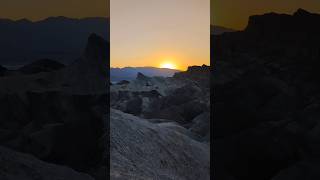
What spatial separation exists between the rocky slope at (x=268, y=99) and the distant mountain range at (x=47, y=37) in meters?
1.86

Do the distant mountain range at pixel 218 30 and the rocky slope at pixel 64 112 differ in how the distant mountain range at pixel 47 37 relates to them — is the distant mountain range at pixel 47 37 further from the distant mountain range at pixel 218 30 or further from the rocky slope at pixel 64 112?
the distant mountain range at pixel 218 30

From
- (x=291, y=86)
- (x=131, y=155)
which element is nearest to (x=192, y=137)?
(x=131, y=155)

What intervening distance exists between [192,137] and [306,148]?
2578mm

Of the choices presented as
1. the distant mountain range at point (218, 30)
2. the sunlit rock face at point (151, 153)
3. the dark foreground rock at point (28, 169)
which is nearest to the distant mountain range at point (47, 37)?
the dark foreground rock at point (28, 169)

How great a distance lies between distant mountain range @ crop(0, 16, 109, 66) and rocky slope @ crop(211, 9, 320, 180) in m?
1.86

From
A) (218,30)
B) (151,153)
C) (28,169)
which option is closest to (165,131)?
(151,153)

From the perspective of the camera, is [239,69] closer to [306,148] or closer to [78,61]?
[306,148]

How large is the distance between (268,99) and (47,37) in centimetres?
308

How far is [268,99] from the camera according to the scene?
6152mm

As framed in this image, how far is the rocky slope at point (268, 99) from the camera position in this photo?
600 cm

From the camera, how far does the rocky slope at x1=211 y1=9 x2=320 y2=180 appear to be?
600 cm

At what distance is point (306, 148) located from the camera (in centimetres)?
596

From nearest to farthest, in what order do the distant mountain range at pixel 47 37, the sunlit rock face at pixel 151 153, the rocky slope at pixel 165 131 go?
1. the distant mountain range at pixel 47 37
2. the sunlit rock face at pixel 151 153
3. the rocky slope at pixel 165 131

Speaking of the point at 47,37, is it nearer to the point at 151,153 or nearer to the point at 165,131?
the point at 151,153
